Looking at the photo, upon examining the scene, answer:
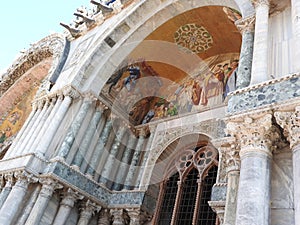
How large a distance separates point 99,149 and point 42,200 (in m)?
2.44

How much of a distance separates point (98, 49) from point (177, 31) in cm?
239

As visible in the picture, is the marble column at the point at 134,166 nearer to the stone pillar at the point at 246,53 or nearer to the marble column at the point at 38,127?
the marble column at the point at 38,127

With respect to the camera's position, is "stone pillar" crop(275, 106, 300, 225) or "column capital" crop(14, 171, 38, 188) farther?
"column capital" crop(14, 171, 38, 188)

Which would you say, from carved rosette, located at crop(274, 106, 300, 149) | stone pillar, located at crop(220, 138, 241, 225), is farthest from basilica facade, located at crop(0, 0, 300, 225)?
carved rosette, located at crop(274, 106, 300, 149)

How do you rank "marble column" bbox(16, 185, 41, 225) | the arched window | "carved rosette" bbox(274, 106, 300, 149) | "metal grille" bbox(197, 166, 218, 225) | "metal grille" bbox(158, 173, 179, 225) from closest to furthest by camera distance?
"carved rosette" bbox(274, 106, 300, 149)
"marble column" bbox(16, 185, 41, 225)
"metal grille" bbox(197, 166, 218, 225)
the arched window
"metal grille" bbox(158, 173, 179, 225)

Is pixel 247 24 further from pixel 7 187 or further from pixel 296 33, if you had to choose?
pixel 7 187

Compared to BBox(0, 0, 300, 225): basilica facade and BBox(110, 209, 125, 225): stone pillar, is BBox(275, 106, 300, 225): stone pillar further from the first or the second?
BBox(110, 209, 125, 225): stone pillar

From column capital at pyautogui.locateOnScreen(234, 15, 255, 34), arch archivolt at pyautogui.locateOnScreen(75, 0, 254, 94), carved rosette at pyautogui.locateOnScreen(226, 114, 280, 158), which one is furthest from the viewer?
arch archivolt at pyautogui.locateOnScreen(75, 0, 254, 94)

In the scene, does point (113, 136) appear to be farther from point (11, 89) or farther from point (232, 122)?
point (11, 89)

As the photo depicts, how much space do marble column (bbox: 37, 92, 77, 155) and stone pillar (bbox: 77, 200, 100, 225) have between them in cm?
162

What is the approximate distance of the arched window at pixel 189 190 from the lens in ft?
26.4

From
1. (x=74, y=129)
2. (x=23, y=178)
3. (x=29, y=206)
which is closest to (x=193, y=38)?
(x=74, y=129)

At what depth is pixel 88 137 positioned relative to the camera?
907 centimetres

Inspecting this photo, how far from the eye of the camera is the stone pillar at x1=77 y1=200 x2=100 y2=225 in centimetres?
804
